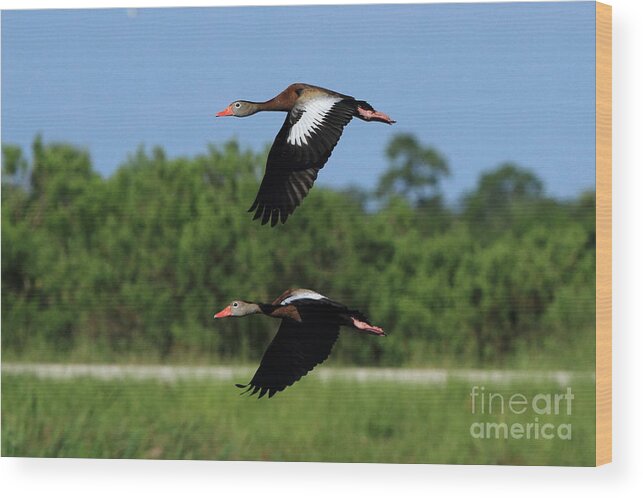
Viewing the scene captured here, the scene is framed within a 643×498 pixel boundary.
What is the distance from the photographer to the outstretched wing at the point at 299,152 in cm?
884

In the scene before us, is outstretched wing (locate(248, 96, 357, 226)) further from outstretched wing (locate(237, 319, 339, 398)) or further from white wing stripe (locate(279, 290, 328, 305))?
outstretched wing (locate(237, 319, 339, 398))

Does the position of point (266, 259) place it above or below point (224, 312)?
above

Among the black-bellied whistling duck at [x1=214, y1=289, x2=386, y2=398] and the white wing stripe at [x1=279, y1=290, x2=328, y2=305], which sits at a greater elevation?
the white wing stripe at [x1=279, y1=290, x2=328, y2=305]

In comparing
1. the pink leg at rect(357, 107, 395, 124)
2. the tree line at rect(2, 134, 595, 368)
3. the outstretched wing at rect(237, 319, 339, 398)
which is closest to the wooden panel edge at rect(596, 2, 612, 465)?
the tree line at rect(2, 134, 595, 368)

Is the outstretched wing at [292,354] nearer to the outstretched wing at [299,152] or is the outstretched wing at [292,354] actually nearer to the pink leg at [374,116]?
the outstretched wing at [299,152]

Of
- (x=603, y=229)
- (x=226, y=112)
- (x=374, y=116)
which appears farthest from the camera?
(x=226, y=112)

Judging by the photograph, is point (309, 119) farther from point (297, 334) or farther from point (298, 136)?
point (297, 334)

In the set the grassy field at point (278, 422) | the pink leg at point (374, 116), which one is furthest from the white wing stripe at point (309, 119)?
the grassy field at point (278, 422)

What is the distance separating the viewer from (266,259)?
891cm

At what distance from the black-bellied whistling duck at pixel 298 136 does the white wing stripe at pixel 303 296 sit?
448mm

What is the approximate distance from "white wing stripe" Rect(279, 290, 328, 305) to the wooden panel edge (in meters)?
1.64

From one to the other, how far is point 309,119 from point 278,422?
1823 mm

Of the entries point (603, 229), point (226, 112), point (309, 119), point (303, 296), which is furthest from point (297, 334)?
point (603, 229)

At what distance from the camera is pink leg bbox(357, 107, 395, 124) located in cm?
879
